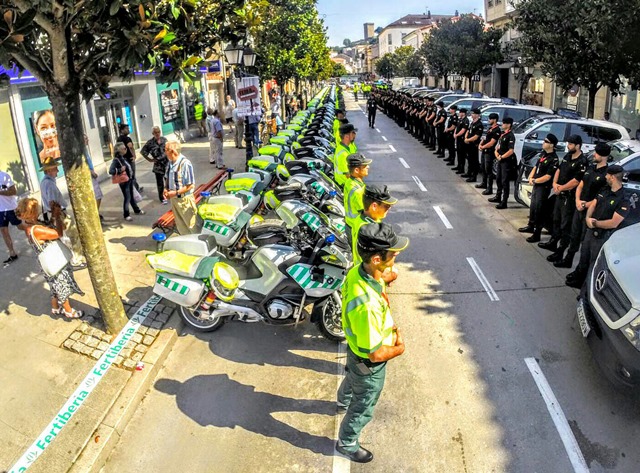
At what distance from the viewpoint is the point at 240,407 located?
4.64 meters

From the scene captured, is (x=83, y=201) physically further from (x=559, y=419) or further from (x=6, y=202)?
(x=559, y=419)

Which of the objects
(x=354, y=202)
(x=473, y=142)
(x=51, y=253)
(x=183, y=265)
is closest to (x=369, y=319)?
Answer: (x=354, y=202)

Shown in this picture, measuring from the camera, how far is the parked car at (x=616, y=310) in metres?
4.08

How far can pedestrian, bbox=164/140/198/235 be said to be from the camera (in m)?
7.53

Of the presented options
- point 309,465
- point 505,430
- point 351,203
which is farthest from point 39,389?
point 505,430

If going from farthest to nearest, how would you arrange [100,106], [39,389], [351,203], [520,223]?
[100,106] → [520,223] → [351,203] → [39,389]

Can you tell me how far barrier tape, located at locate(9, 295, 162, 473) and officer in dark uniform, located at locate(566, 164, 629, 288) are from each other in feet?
17.4

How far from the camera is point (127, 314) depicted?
600 cm

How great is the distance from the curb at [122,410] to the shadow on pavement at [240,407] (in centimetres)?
21

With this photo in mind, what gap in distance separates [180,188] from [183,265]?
246cm

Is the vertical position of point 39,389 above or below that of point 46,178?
below

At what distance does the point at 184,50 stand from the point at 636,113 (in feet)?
69.7

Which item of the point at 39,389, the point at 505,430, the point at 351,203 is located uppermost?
the point at 351,203

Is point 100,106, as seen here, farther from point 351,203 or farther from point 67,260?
point 351,203
